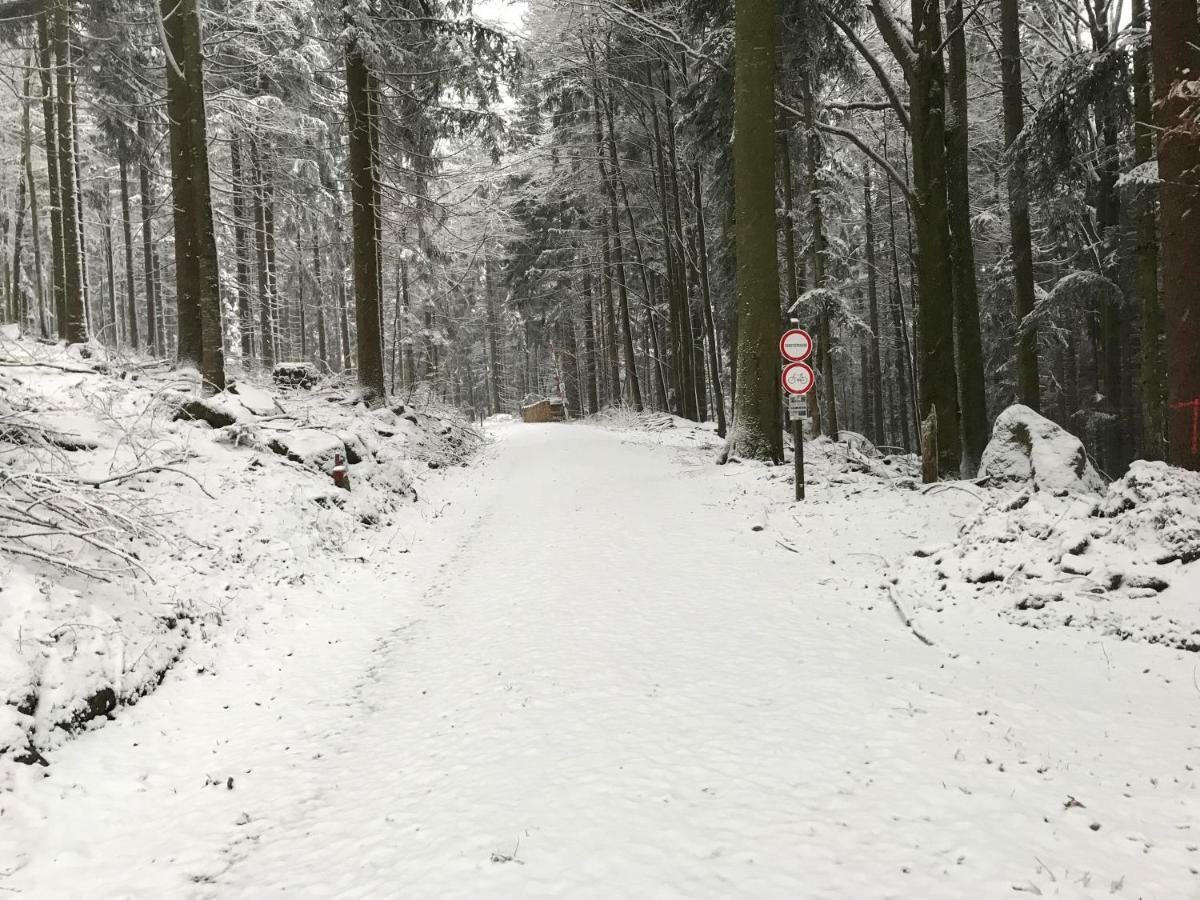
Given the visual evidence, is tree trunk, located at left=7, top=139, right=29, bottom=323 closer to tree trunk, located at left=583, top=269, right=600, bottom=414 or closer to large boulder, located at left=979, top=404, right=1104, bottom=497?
tree trunk, located at left=583, top=269, right=600, bottom=414

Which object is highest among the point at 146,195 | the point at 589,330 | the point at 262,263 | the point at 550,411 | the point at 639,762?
the point at 146,195

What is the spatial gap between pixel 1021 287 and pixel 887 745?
40.2ft

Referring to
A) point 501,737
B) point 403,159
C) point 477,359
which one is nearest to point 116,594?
point 501,737

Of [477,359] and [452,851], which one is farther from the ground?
[477,359]

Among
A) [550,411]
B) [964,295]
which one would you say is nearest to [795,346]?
[964,295]

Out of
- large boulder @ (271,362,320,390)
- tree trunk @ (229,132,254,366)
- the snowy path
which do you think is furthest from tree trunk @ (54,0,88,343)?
the snowy path

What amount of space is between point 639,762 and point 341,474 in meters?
7.83

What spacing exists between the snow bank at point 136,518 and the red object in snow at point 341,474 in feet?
0.68

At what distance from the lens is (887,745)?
3.27 metres

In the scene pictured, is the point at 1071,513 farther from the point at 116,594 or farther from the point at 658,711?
the point at 116,594

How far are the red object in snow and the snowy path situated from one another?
384cm

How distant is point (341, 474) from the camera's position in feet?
32.0

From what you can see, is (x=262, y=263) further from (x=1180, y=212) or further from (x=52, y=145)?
(x=1180, y=212)

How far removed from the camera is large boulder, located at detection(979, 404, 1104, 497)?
664 centimetres
